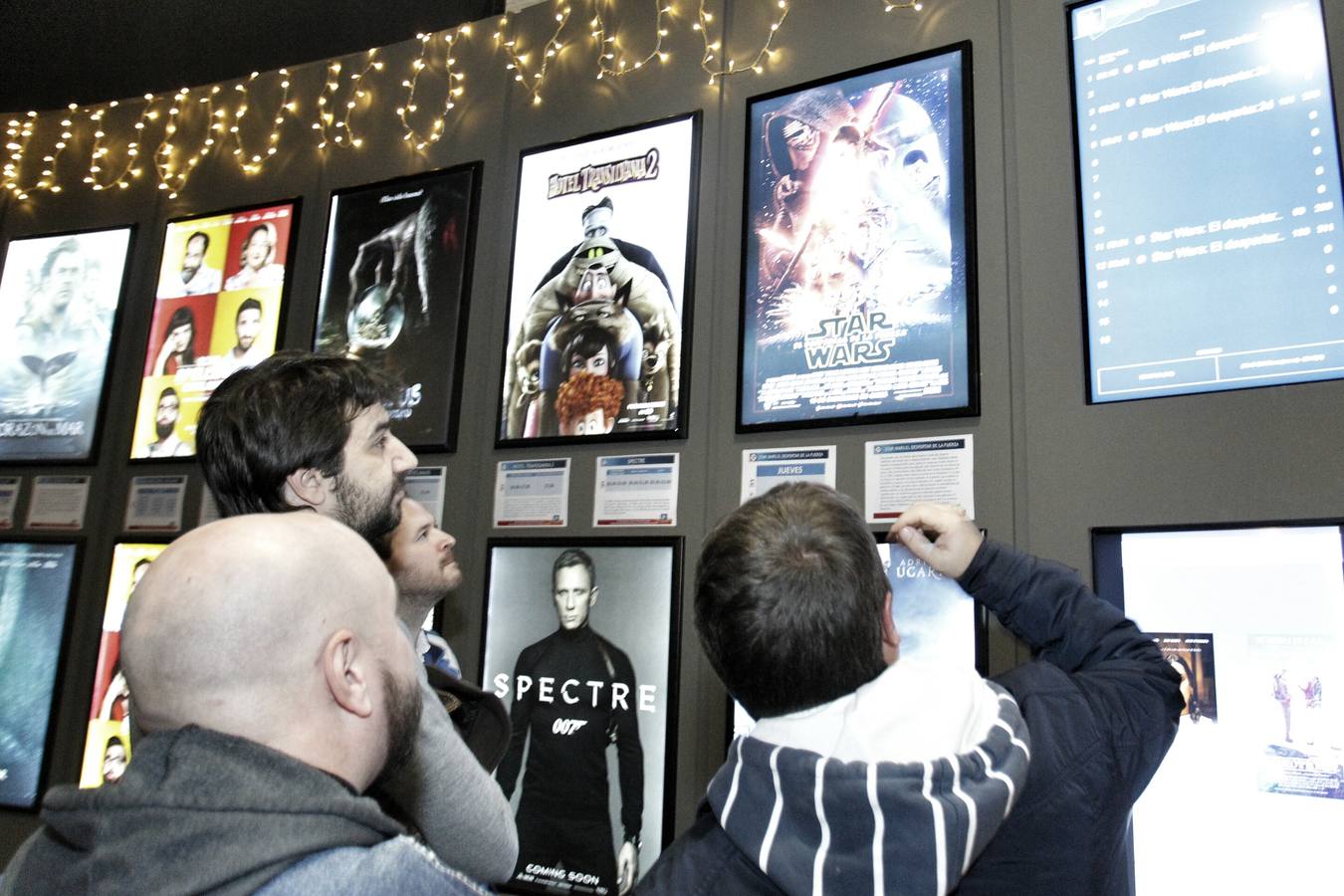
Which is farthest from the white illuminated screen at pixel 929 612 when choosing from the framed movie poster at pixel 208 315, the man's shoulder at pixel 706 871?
the framed movie poster at pixel 208 315

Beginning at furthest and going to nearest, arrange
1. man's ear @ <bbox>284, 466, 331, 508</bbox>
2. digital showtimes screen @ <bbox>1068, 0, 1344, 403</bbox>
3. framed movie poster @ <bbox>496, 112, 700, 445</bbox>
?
framed movie poster @ <bbox>496, 112, 700, 445</bbox>
digital showtimes screen @ <bbox>1068, 0, 1344, 403</bbox>
man's ear @ <bbox>284, 466, 331, 508</bbox>

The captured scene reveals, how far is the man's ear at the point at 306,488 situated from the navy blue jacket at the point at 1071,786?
79 centimetres

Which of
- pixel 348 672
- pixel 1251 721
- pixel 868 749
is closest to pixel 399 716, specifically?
pixel 348 672

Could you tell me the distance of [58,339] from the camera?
3.22m

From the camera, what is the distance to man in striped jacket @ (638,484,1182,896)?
3.09ft

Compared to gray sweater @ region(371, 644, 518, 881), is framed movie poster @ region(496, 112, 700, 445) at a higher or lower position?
higher

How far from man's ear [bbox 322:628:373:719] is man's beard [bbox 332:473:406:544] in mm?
592

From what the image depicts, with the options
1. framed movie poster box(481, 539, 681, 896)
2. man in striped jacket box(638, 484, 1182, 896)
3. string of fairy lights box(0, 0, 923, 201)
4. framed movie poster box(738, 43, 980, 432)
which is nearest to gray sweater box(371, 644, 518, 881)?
man in striped jacket box(638, 484, 1182, 896)

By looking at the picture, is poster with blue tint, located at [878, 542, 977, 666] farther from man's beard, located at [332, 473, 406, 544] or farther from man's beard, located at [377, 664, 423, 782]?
man's beard, located at [377, 664, 423, 782]

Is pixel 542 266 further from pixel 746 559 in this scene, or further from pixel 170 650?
pixel 170 650

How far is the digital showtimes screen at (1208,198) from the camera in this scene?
170cm

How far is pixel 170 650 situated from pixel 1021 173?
6.09 ft

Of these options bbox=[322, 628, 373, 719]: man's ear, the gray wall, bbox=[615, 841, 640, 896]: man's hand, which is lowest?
bbox=[615, 841, 640, 896]: man's hand

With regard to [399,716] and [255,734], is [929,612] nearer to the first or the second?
[399,716]
